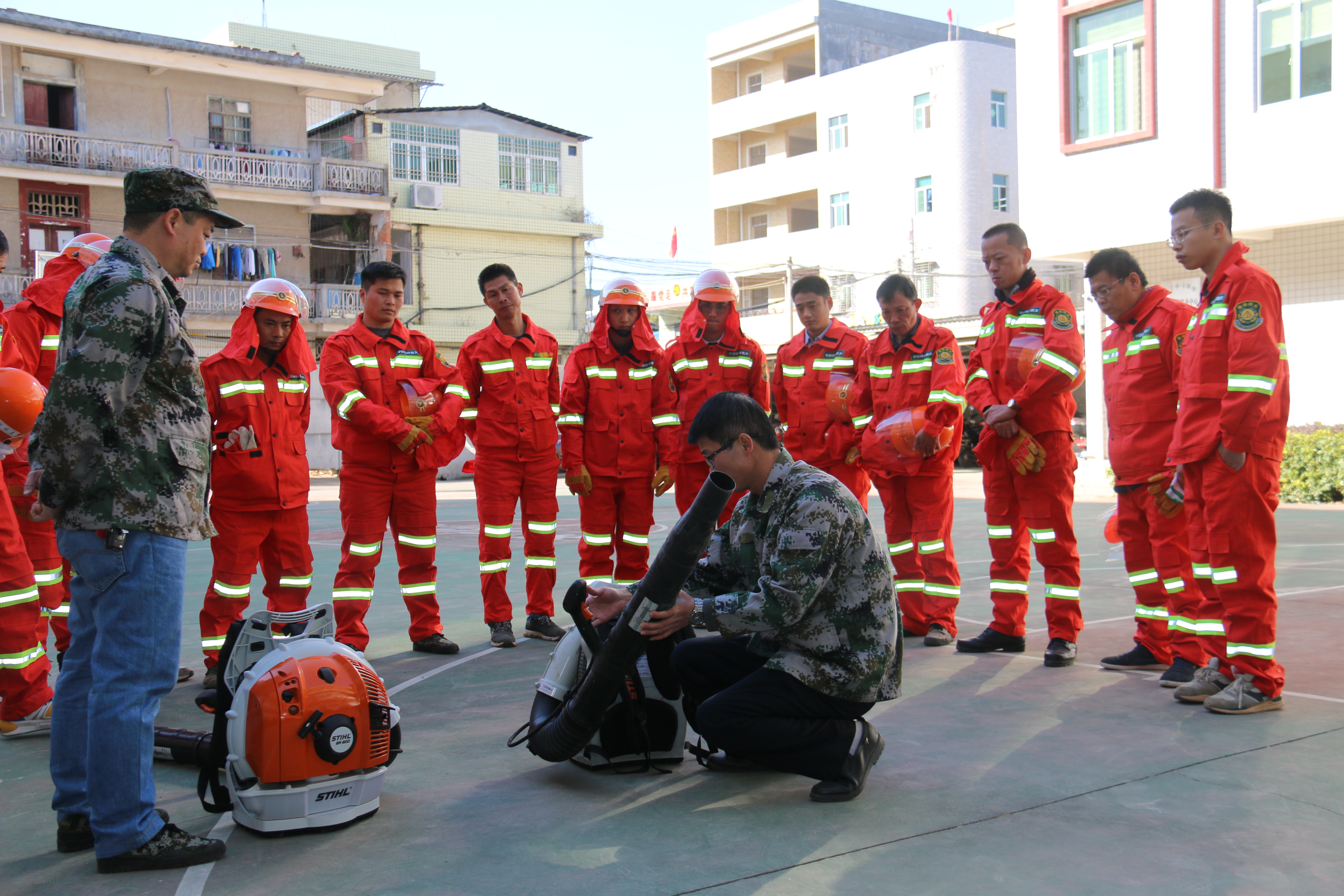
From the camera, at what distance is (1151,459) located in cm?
567

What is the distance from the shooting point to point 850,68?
40.7m

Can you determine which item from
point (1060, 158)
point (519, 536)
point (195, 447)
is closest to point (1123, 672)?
point (195, 447)

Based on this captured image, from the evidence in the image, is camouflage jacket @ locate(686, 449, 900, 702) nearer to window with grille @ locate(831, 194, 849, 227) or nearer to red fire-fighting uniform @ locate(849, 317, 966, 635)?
red fire-fighting uniform @ locate(849, 317, 966, 635)

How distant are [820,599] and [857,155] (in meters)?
37.9

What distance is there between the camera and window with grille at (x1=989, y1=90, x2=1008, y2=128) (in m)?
36.8

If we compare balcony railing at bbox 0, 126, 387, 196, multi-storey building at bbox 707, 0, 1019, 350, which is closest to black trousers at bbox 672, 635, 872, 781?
balcony railing at bbox 0, 126, 387, 196

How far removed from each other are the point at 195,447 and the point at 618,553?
163 inches

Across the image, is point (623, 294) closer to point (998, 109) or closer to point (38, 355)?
point (38, 355)

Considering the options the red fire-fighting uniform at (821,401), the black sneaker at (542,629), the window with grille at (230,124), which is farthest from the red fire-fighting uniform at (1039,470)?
the window with grille at (230,124)

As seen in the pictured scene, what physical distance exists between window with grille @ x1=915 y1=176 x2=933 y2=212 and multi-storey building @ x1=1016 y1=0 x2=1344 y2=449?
54.3 ft

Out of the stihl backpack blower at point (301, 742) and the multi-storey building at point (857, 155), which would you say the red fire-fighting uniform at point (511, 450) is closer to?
the stihl backpack blower at point (301, 742)

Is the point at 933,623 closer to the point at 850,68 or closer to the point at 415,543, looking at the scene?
the point at 415,543

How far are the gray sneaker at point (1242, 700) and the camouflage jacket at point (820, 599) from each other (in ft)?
6.02

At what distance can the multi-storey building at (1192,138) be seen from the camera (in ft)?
55.6
